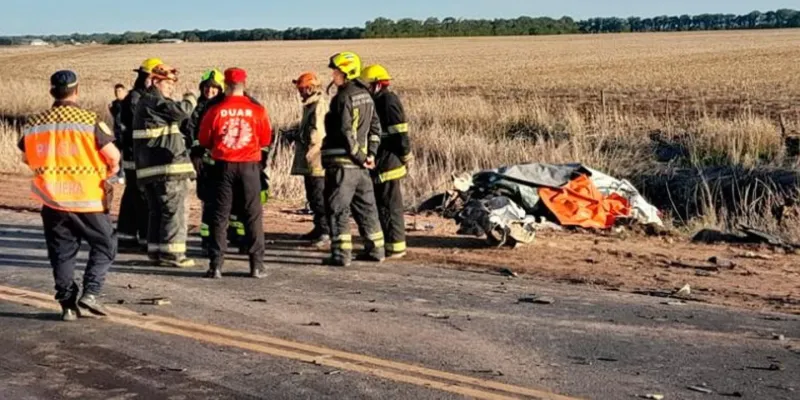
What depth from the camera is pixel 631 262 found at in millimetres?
9969

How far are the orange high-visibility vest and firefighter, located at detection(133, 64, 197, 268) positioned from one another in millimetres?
2096

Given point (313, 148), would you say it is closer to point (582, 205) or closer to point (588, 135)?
point (582, 205)

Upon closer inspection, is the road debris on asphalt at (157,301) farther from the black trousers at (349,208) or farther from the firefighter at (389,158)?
the firefighter at (389,158)

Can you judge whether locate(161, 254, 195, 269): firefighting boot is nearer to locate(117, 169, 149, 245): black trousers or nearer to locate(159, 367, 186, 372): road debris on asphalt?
locate(117, 169, 149, 245): black trousers

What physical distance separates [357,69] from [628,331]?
3.58m

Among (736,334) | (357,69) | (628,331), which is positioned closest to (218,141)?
(357,69)

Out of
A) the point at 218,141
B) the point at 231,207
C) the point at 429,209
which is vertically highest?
the point at 218,141

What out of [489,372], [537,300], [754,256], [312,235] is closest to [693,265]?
[754,256]

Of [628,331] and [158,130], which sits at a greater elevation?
[158,130]

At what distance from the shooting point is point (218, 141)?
8.96 meters

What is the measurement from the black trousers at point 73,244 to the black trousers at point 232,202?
1490 millimetres

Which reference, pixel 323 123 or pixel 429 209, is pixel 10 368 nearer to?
pixel 323 123

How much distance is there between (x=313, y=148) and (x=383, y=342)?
13.1 feet

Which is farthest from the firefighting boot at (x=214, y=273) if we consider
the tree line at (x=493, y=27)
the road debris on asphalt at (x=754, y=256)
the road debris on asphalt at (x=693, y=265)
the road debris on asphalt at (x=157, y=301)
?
the tree line at (x=493, y=27)
